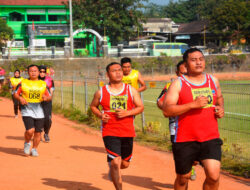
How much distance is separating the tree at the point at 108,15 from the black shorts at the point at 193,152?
4870 centimetres

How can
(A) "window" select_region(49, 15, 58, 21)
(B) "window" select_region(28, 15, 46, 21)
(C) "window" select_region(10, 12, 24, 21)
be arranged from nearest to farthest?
(C) "window" select_region(10, 12, 24, 21)
(B) "window" select_region(28, 15, 46, 21)
(A) "window" select_region(49, 15, 58, 21)

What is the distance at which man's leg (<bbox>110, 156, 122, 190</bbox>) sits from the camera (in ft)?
20.3

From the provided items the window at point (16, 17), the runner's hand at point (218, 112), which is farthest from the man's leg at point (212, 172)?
the window at point (16, 17)

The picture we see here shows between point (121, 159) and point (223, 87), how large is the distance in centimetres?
427

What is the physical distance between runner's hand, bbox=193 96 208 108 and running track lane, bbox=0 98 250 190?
2868 millimetres

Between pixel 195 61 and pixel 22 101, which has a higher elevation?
pixel 195 61

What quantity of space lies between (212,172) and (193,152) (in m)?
0.31

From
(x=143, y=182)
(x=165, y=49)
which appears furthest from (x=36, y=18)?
(x=143, y=182)

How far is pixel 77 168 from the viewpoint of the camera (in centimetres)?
894

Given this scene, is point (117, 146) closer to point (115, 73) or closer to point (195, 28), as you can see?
point (115, 73)

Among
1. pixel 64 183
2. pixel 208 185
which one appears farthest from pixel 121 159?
pixel 208 185

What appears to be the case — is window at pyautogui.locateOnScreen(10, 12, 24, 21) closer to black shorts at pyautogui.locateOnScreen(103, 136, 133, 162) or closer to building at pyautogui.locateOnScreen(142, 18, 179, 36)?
building at pyautogui.locateOnScreen(142, 18, 179, 36)

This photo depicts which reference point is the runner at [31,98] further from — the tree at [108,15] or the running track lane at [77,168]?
the tree at [108,15]

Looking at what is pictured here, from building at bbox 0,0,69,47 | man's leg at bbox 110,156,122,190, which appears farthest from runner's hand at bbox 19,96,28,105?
building at bbox 0,0,69,47
